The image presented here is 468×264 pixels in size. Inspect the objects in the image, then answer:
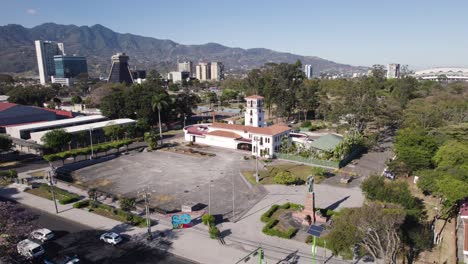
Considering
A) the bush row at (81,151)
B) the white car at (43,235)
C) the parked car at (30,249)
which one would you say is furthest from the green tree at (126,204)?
the bush row at (81,151)

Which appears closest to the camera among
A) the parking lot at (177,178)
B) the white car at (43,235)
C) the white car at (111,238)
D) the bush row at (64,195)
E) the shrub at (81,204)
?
the white car at (111,238)

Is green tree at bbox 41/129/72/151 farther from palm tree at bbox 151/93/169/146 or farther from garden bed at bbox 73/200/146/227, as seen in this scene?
garden bed at bbox 73/200/146/227

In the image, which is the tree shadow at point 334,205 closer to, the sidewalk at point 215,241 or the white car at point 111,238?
the sidewalk at point 215,241

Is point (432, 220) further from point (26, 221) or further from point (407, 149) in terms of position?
point (26, 221)

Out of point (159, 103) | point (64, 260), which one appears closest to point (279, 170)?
point (64, 260)

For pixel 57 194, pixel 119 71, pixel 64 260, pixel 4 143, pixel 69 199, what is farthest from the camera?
pixel 119 71

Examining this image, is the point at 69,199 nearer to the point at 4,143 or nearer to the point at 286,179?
the point at 4,143

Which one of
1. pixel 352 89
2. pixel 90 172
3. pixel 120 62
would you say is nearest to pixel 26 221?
pixel 90 172
